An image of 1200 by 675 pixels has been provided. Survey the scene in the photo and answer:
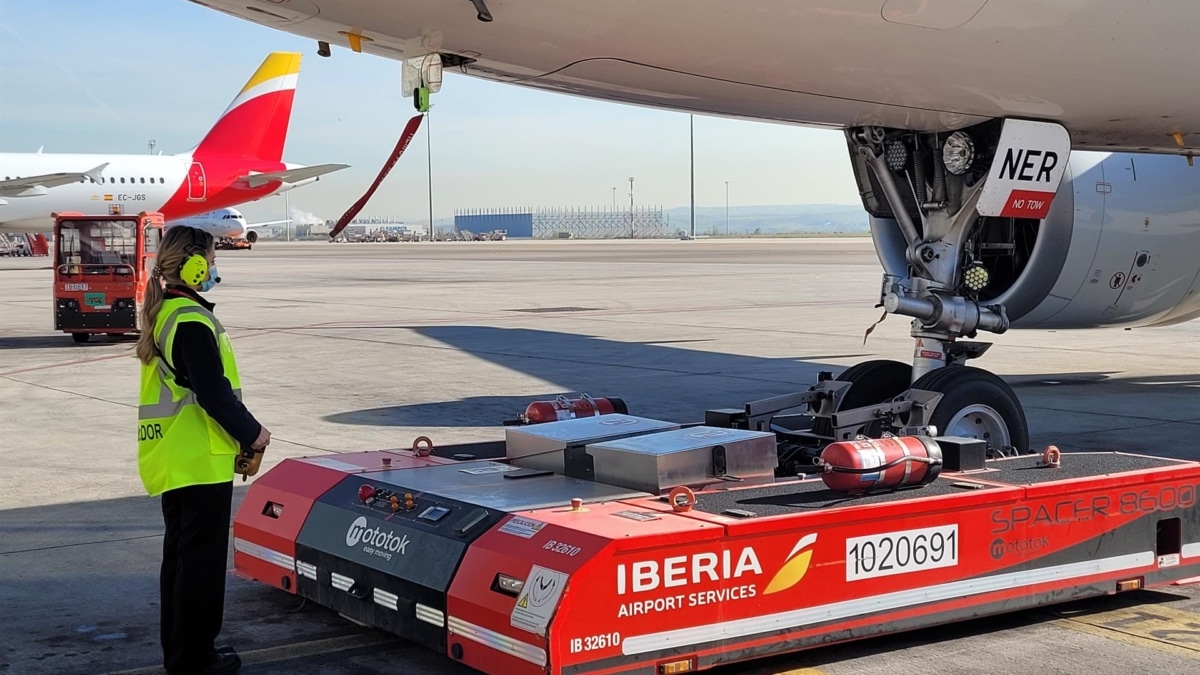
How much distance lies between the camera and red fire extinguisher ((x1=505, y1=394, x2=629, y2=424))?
7.20 m

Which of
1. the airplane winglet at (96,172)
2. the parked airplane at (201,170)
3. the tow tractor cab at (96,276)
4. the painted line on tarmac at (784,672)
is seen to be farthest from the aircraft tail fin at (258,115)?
the painted line on tarmac at (784,672)

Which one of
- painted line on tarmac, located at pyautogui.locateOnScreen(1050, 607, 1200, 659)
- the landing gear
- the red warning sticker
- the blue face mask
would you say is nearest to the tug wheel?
painted line on tarmac, located at pyautogui.locateOnScreen(1050, 607, 1200, 659)

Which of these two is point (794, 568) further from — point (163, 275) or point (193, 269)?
point (163, 275)

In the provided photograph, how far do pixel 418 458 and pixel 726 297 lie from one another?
23.6 metres

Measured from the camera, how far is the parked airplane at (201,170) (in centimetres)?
4844

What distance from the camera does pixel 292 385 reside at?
558 inches

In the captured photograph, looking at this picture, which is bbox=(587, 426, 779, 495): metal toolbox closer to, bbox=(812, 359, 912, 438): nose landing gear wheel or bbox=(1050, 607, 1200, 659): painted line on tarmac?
bbox=(1050, 607, 1200, 659): painted line on tarmac

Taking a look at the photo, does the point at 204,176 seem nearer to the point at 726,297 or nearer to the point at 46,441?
the point at 726,297

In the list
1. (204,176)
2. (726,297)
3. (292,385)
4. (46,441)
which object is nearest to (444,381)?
(292,385)

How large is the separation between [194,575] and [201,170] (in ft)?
157

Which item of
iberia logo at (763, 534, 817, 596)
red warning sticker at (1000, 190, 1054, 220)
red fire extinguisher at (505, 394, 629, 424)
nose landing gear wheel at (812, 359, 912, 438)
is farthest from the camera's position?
nose landing gear wheel at (812, 359, 912, 438)

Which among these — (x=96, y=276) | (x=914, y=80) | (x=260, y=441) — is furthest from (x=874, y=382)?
(x=96, y=276)

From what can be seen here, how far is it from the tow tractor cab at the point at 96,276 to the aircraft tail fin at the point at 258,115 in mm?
31361

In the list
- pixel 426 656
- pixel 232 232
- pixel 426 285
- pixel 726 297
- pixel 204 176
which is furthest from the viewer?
pixel 232 232
